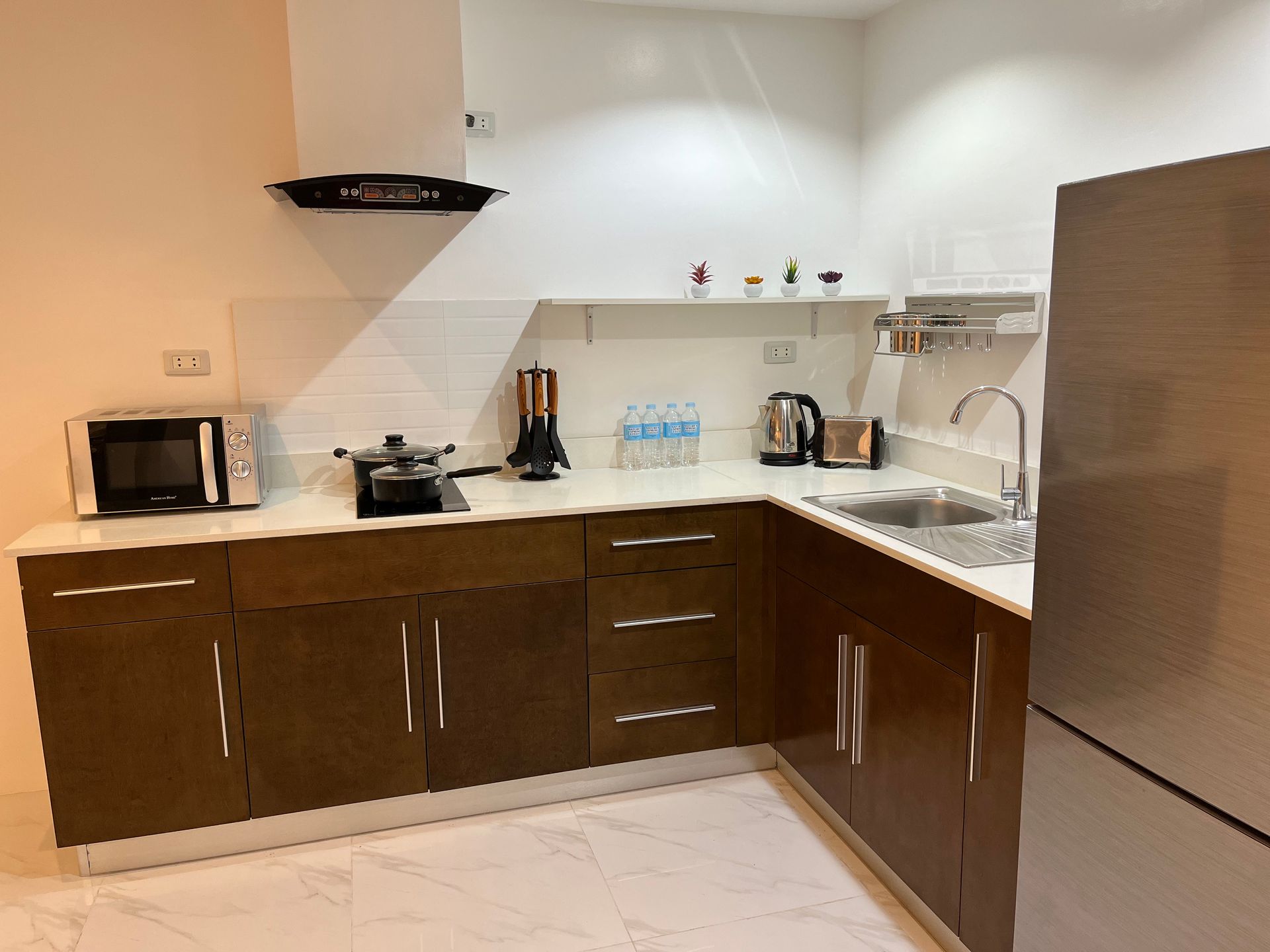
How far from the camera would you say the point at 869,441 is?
3.02 meters

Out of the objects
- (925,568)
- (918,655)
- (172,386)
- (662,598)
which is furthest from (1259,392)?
(172,386)

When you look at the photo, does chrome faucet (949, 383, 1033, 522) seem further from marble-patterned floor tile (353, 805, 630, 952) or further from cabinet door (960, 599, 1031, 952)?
marble-patterned floor tile (353, 805, 630, 952)

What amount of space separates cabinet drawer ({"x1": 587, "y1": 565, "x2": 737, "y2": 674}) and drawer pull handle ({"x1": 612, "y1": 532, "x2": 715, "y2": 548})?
9 centimetres

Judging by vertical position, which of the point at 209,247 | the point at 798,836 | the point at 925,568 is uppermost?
the point at 209,247

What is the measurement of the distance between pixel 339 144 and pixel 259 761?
5.52ft

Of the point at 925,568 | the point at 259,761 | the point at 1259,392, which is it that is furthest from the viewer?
the point at 259,761

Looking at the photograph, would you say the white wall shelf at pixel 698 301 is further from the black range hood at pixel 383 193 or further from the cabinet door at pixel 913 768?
the cabinet door at pixel 913 768

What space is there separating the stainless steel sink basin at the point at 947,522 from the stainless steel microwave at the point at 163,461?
5.16 feet

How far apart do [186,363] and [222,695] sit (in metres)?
1.02

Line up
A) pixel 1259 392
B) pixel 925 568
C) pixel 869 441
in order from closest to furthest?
pixel 1259 392
pixel 925 568
pixel 869 441

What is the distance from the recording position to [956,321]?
2557 millimetres

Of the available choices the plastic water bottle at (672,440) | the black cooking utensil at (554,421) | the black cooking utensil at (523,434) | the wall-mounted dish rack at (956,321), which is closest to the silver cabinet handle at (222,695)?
the black cooking utensil at (523,434)

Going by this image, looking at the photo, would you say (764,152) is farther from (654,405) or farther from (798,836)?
(798,836)

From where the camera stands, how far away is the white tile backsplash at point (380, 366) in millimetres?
2807
